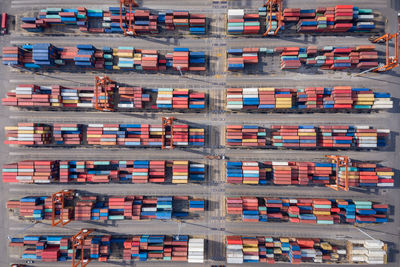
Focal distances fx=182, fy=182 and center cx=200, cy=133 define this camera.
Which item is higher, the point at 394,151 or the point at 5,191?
the point at 394,151

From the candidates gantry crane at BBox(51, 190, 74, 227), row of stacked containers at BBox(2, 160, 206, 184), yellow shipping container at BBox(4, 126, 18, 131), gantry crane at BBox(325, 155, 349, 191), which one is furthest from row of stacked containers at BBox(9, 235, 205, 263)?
gantry crane at BBox(325, 155, 349, 191)

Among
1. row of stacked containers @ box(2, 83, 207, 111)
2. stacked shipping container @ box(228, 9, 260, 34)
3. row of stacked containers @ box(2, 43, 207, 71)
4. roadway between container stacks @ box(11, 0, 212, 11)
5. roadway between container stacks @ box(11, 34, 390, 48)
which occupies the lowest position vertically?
row of stacked containers @ box(2, 83, 207, 111)

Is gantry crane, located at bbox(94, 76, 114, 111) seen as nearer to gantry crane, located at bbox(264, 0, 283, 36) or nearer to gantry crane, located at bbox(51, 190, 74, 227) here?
gantry crane, located at bbox(51, 190, 74, 227)

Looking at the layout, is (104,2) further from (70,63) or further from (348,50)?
(348,50)

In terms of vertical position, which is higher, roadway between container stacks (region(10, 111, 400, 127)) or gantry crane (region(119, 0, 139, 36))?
gantry crane (region(119, 0, 139, 36))

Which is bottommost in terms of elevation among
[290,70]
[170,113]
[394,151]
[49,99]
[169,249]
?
[169,249]

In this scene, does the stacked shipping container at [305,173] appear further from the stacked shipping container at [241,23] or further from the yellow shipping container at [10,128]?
the yellow shipping container at [10,128]

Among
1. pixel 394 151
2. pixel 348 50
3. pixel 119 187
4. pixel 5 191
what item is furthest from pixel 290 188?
pixel 5 191

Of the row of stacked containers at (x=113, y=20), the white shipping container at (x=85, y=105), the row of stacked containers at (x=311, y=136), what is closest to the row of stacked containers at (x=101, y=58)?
the row of stacked containers at (x=113, y=20)
